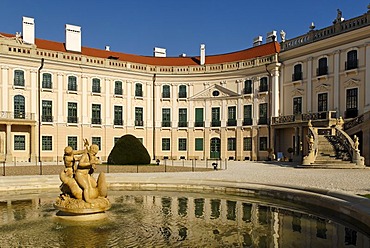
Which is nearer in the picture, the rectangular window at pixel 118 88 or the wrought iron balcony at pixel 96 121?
the wrought iron balcony at pixel 96 121

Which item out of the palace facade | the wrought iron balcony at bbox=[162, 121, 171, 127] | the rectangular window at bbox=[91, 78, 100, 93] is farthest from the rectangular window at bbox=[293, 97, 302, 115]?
the rectangular window at bbox=[91, 78, 100, 93]

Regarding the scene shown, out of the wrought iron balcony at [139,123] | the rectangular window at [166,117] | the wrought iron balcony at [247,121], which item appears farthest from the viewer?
the rectangular window at [166,117]

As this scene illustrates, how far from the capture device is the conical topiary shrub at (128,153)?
26125 mm

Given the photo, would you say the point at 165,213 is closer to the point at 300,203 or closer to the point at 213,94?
the point at 300,203

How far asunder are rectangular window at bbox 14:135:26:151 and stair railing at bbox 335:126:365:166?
29.9 m

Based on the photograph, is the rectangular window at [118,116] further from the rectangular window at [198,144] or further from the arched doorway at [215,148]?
the arched doorway at [215,148]

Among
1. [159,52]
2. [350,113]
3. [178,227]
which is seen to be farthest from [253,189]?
[159,52]

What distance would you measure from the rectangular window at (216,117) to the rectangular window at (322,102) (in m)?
12.3

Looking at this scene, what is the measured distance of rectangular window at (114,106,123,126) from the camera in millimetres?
41250

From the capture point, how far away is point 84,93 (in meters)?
39.3

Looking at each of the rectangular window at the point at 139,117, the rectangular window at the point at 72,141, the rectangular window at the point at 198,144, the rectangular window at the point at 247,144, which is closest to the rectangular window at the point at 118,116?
the rectangular window at the point at 139,117

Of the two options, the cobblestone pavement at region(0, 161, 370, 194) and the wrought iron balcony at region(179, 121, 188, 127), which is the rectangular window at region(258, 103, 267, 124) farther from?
the cobblestone pavement at region(0, 161, 370, 194)

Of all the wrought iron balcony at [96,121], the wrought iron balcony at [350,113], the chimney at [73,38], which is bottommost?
the wrought iron balcony at [96,121]

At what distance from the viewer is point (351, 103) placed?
30.9 m
